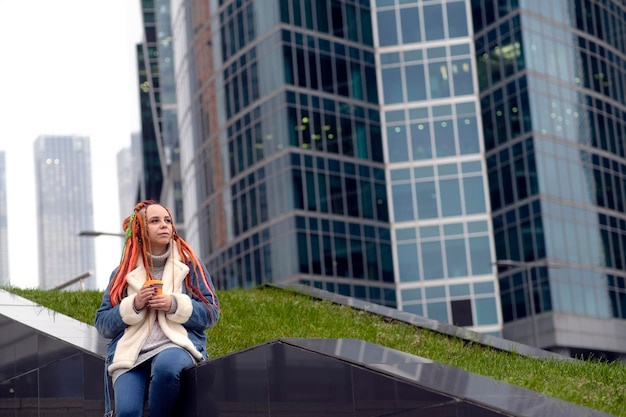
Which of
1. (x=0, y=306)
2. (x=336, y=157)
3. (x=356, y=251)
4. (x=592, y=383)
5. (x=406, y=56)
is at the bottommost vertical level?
(x=592, y=383)

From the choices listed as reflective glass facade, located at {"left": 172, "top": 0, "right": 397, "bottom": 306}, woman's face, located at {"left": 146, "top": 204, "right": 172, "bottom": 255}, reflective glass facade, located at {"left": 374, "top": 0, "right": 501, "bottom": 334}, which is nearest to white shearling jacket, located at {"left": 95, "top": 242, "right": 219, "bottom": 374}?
woman's face, located at {"left": 146, "top": 204, "right": 172, "bottom": 255}

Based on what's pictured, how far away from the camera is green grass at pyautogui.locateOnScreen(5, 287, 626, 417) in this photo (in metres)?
9.75

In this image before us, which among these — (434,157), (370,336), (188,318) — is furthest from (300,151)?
(188,318)

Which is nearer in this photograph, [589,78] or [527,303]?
[527,303]

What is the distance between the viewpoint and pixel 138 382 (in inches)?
320

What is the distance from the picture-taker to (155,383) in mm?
8156

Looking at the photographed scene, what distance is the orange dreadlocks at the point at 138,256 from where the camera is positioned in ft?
27.6

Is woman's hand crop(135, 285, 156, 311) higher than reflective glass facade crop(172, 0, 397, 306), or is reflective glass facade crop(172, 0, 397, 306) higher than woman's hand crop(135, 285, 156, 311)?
reflective glass facade crop(172, 0, 397, 306)

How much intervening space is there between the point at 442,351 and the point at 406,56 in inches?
2175

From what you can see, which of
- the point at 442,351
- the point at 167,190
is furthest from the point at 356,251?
the point at 442,351

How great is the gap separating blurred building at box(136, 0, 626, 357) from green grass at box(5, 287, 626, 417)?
140 feet

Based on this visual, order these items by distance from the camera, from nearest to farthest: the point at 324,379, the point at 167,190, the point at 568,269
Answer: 1. the point at 324,379
2. the point at 568,269
3. the point at 167,190

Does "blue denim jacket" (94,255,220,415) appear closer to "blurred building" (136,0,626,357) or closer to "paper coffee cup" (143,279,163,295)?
"paper coffee cup" (143,279,163,295)

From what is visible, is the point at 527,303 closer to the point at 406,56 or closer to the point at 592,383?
the point at 406,56
